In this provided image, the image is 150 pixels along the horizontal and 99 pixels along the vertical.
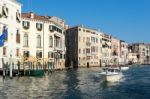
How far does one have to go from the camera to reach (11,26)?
195ft

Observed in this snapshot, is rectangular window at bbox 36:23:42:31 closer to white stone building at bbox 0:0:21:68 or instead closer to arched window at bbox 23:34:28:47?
arched window at bbox 23:34:28:47

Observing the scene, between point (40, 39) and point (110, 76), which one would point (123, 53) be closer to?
point (40, 39)

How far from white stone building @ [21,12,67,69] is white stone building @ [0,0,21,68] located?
6353 millimetres

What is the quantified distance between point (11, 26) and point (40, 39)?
14589 millimetres

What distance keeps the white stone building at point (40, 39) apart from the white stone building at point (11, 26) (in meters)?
6.35

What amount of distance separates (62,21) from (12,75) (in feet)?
172

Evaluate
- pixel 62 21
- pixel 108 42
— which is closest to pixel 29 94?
pixel 62 21

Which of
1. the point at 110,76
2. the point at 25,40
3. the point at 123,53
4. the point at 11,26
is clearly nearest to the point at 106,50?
the point at 123,53

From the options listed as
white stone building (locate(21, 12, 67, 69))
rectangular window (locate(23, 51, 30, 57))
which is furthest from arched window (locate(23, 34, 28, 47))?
rectangular window (locate(23, 51, 30, 57))

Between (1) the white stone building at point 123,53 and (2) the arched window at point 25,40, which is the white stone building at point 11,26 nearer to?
(2) the arched window at point 25,40

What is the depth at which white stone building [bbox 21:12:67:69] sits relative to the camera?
2756 inches

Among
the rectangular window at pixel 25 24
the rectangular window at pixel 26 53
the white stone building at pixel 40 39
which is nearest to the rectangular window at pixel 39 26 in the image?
the white stone building at pixel 40 39

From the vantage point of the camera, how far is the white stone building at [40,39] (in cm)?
7000

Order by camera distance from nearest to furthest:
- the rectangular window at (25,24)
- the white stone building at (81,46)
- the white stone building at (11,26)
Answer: the white stone building at (11,26), the rectangular window at (25,24), the white stone building at (81,46)
